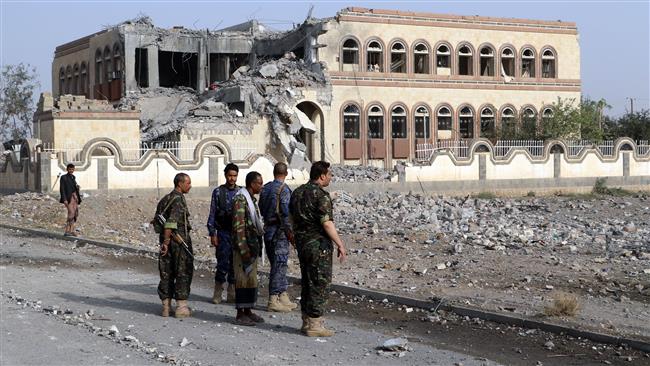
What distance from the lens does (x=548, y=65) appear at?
54.2 meters

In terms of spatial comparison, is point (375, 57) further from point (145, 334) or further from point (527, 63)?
point (145, 334)

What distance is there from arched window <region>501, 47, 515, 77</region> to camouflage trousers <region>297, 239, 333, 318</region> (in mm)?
43800

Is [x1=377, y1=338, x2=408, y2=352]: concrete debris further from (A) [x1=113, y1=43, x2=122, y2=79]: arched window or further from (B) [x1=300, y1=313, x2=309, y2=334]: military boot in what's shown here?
(A) [x1=113, y1=43, x2=122, y2=79]: arched window

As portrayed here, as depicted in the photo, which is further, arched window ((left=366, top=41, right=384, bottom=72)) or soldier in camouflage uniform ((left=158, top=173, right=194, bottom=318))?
arched window ((left=366, top=41, right=384, bottom=72))

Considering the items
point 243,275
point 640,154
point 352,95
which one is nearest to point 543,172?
point 640,154

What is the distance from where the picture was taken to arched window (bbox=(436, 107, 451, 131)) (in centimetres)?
5041

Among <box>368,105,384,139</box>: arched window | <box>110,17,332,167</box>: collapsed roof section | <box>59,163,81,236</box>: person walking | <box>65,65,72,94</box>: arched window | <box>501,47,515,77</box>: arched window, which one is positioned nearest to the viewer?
<box>59,163,81,236</box>: person walking

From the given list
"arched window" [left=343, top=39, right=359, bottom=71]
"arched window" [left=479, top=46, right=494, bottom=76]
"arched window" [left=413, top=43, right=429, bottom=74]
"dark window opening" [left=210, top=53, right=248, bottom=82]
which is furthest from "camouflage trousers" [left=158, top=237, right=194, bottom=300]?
"arched window" [left=479, top=46, right=494, bottom=76]

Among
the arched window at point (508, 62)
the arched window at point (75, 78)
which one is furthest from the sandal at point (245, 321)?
the arched window at point (75, 78)

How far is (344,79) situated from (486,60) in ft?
32.8

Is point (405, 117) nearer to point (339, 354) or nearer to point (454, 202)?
point (454, 202)

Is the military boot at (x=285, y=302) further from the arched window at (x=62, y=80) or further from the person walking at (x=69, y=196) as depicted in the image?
the arched window at (x=62, y=80)

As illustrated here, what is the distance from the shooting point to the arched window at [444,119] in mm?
50406

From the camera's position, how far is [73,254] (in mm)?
18859
